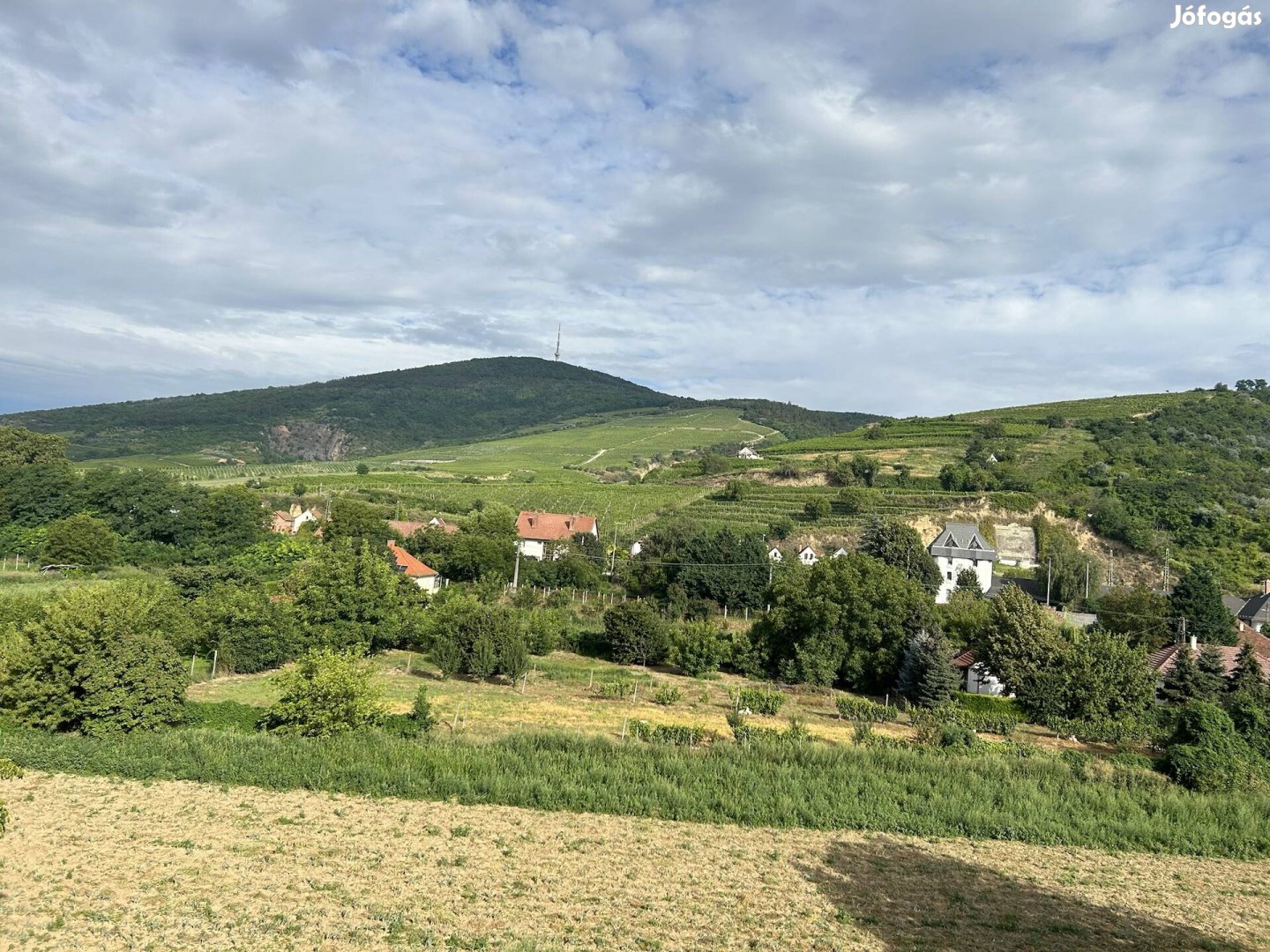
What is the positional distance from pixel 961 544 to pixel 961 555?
2.86 feet

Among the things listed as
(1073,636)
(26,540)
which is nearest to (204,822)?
(1073,636)

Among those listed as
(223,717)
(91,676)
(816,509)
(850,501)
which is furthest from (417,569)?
(850,501)

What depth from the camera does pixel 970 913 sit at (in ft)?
46.1

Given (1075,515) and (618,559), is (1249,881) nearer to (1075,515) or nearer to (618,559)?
(618,559)

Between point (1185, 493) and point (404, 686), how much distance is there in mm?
67439

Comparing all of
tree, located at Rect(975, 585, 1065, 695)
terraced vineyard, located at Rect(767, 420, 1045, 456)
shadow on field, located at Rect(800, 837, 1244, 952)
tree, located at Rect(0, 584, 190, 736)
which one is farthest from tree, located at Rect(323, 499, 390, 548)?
terraced vineyard, located at Rect(767, 420, 1045, 456)

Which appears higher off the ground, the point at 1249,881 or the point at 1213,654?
the point at 1213,654

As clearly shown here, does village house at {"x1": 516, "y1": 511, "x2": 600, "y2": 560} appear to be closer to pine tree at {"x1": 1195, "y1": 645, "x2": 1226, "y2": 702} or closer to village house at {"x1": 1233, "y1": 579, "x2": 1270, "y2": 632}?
pine tree at {"x1": 1195, "y1": 645, "x2": 1226, "y2": 702}

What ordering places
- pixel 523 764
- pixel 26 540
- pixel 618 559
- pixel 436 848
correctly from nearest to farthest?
pixel 436 848 < pixel 523 764 < pixel 26 540 < pixel 618 559

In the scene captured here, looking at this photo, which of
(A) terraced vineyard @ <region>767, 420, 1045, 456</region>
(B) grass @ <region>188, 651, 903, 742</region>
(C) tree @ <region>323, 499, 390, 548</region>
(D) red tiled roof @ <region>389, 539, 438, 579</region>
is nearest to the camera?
(B) grass @ <region>188, 651, 903, 742</region>

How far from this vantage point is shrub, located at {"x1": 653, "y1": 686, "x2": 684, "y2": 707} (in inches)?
1223

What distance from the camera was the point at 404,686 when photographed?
104ft

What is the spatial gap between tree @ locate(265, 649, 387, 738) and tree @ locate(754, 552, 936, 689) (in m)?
20.3

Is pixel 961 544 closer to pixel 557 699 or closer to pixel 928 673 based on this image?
pixel 928 673
